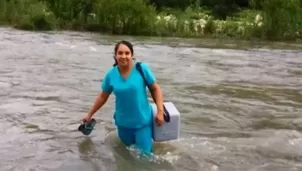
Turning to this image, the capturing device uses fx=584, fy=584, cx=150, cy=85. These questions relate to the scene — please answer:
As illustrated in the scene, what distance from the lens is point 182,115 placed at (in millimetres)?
10211

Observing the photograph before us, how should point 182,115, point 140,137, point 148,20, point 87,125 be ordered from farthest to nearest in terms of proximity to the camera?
1. point 148,20
2. point 182,115
3. point 87,125
4. point 140,137

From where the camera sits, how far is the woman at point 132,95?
667cm

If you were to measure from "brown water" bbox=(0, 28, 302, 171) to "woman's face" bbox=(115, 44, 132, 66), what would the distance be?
1.23 metres

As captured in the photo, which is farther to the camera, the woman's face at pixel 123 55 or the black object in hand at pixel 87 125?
the black object in hand at pixel 87 125

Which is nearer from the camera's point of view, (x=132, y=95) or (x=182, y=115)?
(x=132, y=95)

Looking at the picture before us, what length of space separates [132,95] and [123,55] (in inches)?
19.3

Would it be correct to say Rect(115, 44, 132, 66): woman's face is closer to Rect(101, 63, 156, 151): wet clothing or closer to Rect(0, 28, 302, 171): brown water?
Rect(101, 63, 156, 151): wet clothing

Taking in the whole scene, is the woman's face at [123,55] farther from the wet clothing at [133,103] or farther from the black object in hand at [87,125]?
the black object in hand at [87,125]

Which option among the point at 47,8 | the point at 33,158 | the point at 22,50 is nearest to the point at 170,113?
the point at 33,158

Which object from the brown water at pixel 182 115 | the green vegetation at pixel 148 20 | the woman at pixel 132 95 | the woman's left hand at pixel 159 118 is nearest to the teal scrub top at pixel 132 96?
the woman at pixel 132 95

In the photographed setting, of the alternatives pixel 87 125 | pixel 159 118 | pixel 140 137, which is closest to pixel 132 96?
pixel 159 118

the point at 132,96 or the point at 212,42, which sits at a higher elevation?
the point at 132,96

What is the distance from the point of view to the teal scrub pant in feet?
22.6

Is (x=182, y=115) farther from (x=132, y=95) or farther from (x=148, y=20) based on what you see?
(x=148, y=20)
